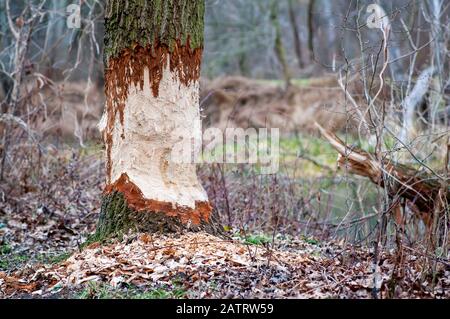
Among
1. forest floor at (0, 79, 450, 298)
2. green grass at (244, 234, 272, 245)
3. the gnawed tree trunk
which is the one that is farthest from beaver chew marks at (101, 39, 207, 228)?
green grass at (244, 234, 272, 245)

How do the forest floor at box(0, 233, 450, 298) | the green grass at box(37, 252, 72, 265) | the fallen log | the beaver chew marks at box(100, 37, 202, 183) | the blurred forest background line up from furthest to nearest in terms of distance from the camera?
the fallen log
the blurred forest background
the green grass at box(37, 252, 72, 265)
the beaver chew marks at box(100, 37, 202, 183)
the forest floor at box(0, 233, 450, 298)

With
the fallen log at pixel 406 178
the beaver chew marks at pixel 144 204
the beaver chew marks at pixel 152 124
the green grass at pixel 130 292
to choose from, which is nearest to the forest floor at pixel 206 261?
the green grass at pixel 130 292

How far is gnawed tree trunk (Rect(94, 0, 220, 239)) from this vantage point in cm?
514

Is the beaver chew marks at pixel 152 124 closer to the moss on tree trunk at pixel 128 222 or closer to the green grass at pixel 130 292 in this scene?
the moss on tree trunk at pixel 128 222

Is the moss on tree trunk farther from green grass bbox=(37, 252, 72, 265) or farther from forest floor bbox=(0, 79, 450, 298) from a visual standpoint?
green grass bbox=(37, 252, 72, 265)

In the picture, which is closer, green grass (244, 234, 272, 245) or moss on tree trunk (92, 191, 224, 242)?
moss on tree trunk (92, 191, 224, 242)

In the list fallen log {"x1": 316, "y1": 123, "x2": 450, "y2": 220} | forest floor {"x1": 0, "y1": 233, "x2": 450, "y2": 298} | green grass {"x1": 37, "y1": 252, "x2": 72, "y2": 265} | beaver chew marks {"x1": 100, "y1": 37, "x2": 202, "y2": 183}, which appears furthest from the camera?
fallen log {"x1": 316, "y1": 123, "x2": 450, "y2": 220}

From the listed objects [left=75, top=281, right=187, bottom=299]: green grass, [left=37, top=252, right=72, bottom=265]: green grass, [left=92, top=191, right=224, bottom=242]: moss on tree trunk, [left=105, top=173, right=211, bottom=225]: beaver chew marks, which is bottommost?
[left=37, top=252, right=72, bottom=265]: green grass

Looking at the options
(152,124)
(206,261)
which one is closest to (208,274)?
(206,261)

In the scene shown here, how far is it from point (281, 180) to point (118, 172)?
421 cm

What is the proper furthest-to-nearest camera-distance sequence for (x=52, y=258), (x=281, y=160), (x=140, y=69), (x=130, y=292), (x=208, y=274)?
1. (x=281, y=160)
2. (x=52, y=258)
3. (x=140, y=69)
4. (x=208, y=274)
5. (x=130, y=292)

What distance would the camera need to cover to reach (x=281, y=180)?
30.1 feet

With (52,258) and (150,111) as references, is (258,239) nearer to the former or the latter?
(150,111)

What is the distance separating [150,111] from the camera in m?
5.20
